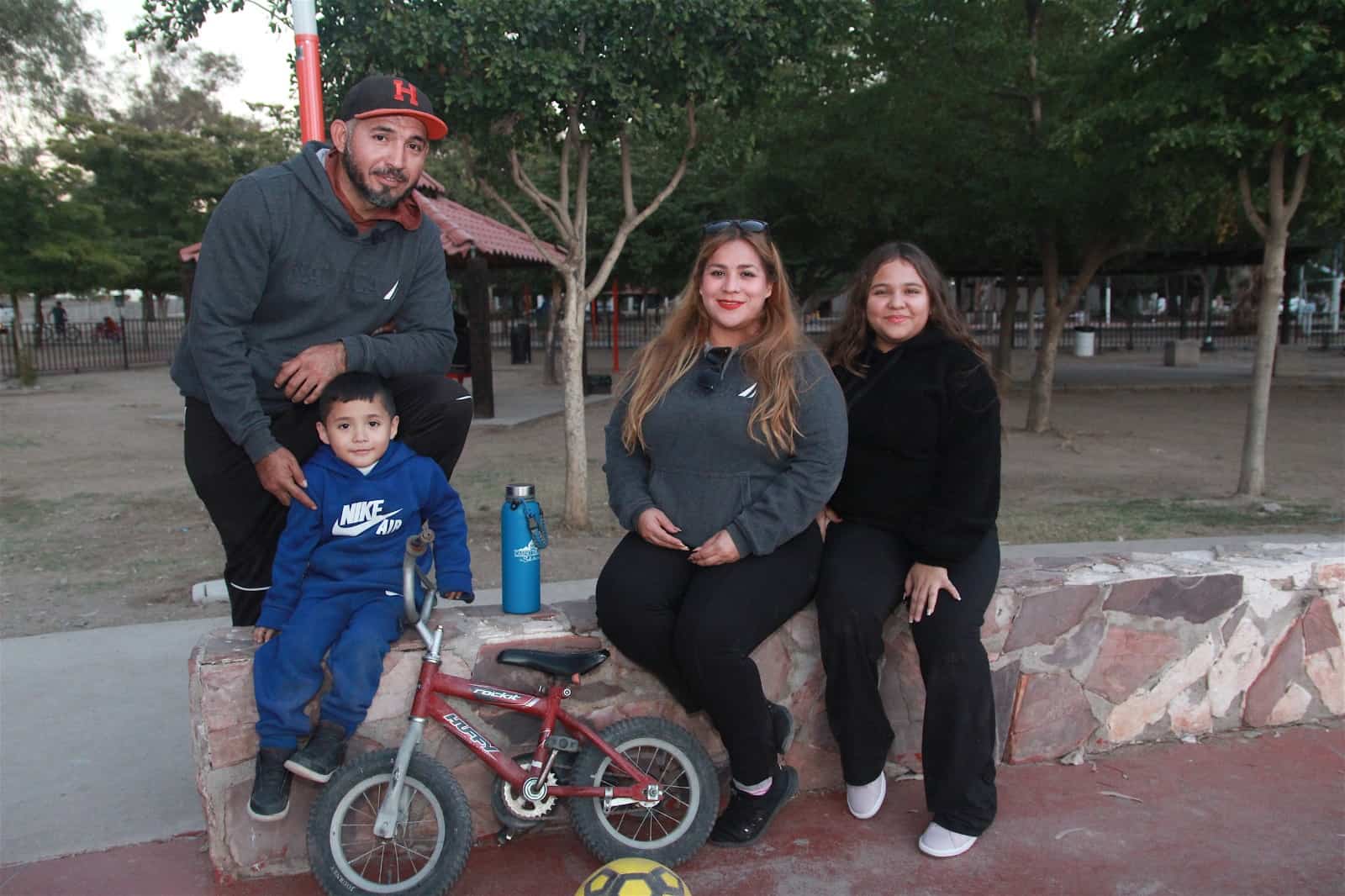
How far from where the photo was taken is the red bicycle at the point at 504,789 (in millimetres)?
2650

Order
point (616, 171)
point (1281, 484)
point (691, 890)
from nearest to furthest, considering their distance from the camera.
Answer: point (691, 890), point (1281, 484), point (616, 171)

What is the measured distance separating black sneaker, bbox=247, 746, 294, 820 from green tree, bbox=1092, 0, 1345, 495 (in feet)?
25.7

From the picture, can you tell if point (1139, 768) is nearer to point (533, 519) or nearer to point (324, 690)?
point (533, 519)

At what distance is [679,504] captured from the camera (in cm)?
311

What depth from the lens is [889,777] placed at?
350 centimetres

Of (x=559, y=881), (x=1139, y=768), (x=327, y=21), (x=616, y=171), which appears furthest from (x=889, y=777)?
(x=616, y=171)

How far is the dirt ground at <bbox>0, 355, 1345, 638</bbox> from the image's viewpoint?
650cm

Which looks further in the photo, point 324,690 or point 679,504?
point 679,504

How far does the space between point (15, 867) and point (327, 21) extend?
527cm

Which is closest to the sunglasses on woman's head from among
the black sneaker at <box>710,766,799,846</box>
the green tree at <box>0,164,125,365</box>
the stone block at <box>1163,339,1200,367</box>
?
the black sneaker at <box>710,766,799,846</box>

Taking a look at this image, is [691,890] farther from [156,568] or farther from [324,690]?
[156,568]

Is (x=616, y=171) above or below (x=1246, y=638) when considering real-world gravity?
above

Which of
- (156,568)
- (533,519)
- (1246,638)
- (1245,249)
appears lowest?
(156,568)

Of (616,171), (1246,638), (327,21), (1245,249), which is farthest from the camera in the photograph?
(1245,249)
